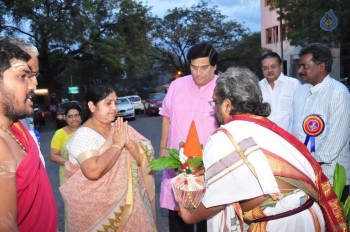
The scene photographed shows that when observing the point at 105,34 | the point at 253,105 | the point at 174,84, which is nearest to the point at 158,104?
the point at 105,34

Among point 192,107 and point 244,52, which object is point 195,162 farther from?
point 244,52

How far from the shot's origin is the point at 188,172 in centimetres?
253

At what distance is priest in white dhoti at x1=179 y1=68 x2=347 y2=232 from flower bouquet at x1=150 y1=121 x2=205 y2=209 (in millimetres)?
115

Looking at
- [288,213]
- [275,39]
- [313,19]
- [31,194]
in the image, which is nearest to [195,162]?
[288,213]

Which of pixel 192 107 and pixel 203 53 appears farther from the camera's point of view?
pixel 192 107

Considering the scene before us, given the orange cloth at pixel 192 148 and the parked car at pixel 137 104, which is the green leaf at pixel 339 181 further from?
the parked car at pixel 137 104

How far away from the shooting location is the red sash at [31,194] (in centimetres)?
188

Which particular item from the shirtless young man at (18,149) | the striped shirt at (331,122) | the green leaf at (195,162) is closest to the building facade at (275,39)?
the striped shirt at (331,122)

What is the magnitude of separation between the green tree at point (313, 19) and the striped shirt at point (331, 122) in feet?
65.1

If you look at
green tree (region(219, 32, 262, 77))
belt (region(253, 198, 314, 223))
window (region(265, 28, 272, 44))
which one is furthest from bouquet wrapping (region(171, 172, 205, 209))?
green tree (region(219, 32, 262, 77))

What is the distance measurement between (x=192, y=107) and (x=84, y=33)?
2499 cm

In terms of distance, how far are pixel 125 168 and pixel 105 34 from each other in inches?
1080

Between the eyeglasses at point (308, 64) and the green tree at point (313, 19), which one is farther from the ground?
the green tree at point (313, 19)

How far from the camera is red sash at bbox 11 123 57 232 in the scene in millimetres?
1876
